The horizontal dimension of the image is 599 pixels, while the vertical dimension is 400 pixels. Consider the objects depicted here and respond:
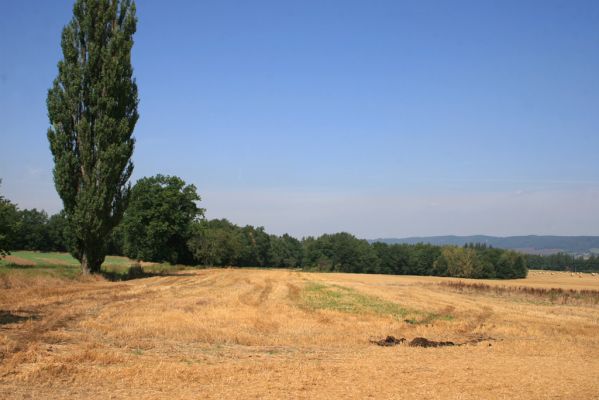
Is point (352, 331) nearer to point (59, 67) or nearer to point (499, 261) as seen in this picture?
point (59, 67)

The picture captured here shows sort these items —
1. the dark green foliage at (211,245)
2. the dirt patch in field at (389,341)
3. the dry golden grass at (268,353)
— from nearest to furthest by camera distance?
the dry golden grass at (268,353)
the dirt patch in field at (389,341)
the dark green foliage at (211,245)

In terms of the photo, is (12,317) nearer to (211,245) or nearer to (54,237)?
(211,245)

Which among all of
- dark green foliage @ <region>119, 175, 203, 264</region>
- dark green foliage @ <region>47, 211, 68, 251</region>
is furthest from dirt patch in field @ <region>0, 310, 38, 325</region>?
dark green foliage @ <region>47, 211, 68, 251</region>

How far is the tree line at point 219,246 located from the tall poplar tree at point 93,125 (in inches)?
62.1

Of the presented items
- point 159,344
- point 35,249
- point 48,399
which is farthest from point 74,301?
point 35,249

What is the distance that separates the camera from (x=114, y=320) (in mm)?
16781

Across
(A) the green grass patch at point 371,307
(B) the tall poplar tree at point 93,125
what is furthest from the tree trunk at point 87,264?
(A) the green grass patch at point 371,307

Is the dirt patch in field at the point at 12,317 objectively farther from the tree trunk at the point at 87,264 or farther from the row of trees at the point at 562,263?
the row of trees at the point at 562,263

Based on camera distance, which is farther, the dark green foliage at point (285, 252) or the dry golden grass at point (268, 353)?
the dark green foliage at point (285, 252)

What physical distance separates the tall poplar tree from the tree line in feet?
5.18

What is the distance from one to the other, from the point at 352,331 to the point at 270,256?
10783 centimetres

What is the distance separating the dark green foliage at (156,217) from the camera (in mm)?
65688

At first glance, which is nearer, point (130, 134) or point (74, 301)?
point (74, 301)

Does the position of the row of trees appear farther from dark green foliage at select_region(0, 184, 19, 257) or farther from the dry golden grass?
dark green foliage at select_region(0, 184, 19, 257)
